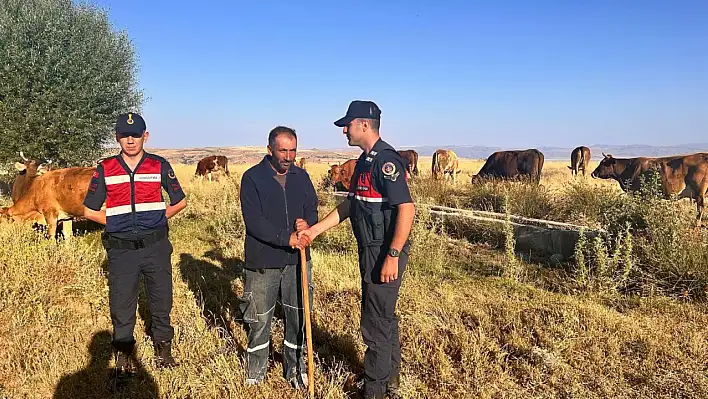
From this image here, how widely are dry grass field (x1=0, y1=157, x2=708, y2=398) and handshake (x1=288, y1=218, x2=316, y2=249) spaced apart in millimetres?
1047

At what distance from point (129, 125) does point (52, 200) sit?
497 centimetres

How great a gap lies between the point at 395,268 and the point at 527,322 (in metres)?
2.18

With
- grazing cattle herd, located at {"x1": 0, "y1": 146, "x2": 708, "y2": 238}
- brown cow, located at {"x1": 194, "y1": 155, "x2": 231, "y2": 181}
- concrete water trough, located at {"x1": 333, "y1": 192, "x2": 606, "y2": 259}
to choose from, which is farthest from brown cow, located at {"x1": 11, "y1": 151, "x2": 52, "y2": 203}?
brown cow, located at {"x1": 194, "y1": 155, "x2": 231, "y2": 181}

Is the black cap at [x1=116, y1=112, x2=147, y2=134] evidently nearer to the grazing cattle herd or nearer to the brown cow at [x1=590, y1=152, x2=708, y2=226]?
the grazing cattle herd

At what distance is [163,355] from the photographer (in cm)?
394

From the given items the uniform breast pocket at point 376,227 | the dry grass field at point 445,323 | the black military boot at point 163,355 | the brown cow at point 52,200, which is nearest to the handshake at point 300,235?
the uniform breast pocket at point 376,227

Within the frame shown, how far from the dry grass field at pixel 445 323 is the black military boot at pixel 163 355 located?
7 cm

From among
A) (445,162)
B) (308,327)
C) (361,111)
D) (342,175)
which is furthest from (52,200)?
(445,162)

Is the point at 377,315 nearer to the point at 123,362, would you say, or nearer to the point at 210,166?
the point at 123,362

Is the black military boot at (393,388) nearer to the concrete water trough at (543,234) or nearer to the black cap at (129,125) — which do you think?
the black cap at (129,125)

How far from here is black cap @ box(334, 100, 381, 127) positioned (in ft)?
10.5

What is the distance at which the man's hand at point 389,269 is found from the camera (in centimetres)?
304

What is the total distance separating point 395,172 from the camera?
121 inches

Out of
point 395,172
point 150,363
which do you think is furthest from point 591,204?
point 150,363
